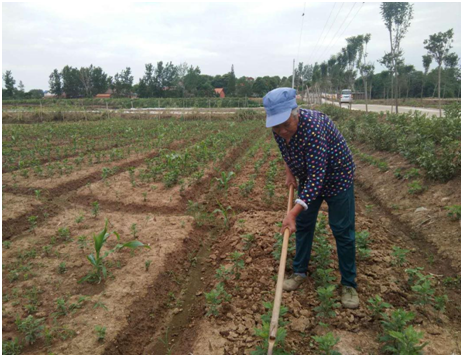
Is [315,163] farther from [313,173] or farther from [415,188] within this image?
[415,188]

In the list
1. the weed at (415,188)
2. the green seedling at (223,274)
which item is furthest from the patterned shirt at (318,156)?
the weed at (415,188)

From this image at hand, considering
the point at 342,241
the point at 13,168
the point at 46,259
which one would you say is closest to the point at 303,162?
the point at 342,241

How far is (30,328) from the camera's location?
8.77ft

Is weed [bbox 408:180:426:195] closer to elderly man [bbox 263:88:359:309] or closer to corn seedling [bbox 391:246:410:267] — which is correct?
corn seedling [bbox 391:246:410:267]

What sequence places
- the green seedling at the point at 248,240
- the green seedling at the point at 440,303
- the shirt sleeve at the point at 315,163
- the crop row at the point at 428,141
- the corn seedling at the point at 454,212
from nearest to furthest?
the shirt sleeve at the point at 315,163, the green seedling at the point at 440,303, the green seedling at the point at 248,240, the corn seedling at the point at 454,212, the crop row at the point at 428,141

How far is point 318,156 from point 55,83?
6298 cm

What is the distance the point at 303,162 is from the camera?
274 cm

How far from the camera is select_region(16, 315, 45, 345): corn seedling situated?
263cm

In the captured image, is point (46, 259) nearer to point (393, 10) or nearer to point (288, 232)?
point (288, 232)

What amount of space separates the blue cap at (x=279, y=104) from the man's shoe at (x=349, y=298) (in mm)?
1727

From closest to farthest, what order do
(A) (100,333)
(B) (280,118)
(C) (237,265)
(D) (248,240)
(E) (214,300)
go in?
(B) (280,118) → (A) (100,333) → (E) (214,300) → (C) (237,265) → (D) (248,240)

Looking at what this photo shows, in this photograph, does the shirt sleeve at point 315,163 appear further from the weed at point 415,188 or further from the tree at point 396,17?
the tree at point 396,17

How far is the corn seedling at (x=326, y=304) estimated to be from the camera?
2721mm

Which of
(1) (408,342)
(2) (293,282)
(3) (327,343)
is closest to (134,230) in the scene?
(2) (293,282)
